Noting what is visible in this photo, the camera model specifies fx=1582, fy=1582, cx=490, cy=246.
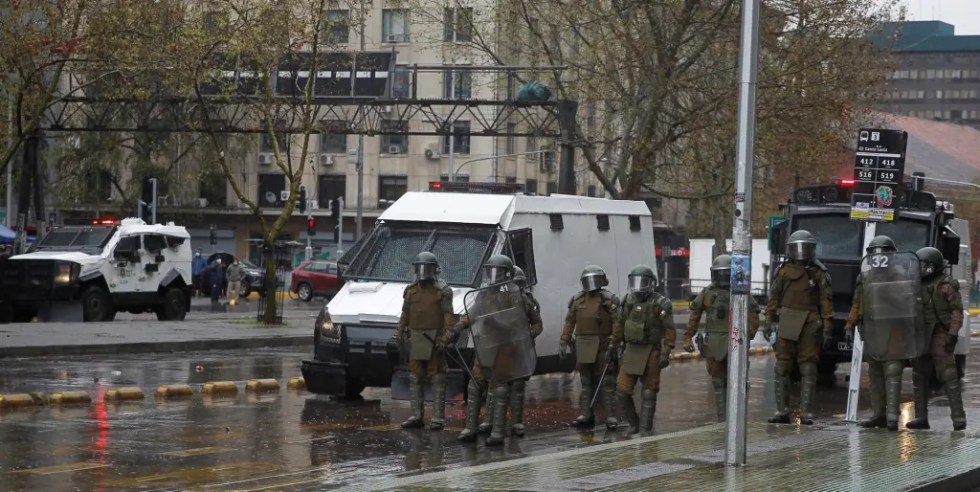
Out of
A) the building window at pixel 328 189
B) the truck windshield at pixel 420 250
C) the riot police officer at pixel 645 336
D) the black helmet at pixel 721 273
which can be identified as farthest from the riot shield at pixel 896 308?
the building window at pixel 328 189

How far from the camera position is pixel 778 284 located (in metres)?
15.4

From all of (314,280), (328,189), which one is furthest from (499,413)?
(328,189)

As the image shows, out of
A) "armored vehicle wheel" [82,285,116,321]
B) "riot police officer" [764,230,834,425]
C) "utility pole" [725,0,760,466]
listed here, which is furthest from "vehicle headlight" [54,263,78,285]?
"utility pole" [725,0,760,466]

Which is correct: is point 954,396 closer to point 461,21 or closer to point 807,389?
point 807,389

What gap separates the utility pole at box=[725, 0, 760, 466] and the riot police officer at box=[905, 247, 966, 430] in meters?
4.11

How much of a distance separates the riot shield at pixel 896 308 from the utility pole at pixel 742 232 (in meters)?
3.75

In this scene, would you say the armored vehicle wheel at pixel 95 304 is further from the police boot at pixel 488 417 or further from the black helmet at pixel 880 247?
the black helmet at pixel 880 247

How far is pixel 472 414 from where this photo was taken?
14.1 meters

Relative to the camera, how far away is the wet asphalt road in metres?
11.3

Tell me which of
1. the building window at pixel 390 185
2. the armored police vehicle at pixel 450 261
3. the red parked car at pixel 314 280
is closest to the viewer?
the armored police vehicle at pixel 450 261

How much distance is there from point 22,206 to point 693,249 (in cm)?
2880

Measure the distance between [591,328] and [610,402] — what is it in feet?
2.53

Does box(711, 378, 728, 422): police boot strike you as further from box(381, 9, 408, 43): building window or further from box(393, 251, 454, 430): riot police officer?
box(381, 9, 408, 43): building window

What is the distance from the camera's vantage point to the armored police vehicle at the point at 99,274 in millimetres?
32469
